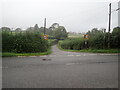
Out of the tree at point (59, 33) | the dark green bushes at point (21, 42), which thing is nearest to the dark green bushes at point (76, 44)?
the dark green bushes at point (21, 42)

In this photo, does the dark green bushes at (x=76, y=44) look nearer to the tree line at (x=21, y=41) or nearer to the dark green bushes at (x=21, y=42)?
the tree line at (x=21, y=41)

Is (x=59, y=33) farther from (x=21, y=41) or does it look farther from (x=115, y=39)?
(x=21, y=41)

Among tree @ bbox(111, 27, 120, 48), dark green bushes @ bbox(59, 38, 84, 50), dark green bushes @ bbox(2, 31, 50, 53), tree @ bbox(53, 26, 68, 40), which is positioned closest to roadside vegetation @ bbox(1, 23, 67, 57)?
dark green bushes @ bbox(2, 31, 50, 53)

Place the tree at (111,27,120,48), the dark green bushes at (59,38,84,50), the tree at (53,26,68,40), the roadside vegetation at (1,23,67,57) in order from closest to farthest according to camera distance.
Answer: the roadside vegetation at (1,23,67,57)
the tree at (111,27,120,48)
the dark green bushes at (59,38,84,50)
the tree at (53,26,68,40)

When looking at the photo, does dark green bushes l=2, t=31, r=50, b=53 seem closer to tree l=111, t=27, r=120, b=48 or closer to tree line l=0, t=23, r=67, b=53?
tree line l=0, t=23, r=67, b=53

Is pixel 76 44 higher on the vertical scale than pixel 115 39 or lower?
lower

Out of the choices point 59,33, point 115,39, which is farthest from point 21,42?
point 59,33

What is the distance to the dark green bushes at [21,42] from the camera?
34.1 ft

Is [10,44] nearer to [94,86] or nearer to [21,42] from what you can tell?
[21,42]

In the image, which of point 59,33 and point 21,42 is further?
point 59,33

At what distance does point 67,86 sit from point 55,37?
62.2 meters

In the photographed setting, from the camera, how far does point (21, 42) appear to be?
35.5ft

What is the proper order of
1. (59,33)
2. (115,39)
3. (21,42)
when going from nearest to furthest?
(21,42), (115,39), (59,33)

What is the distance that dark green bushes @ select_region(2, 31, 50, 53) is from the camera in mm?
10398
